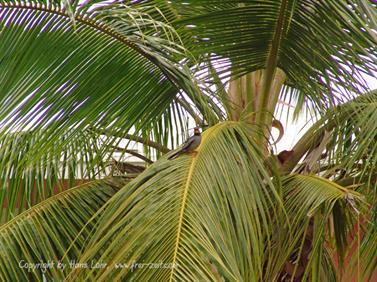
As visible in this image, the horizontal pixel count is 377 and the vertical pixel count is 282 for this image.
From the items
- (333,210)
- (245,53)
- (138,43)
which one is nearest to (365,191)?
(333,210)

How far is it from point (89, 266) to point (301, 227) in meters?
0.80

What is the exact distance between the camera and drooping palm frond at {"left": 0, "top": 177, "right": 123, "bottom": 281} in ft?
8.74

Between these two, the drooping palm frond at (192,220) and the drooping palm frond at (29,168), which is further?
the drooping palm frond at (29,168)

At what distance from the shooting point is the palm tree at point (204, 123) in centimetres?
238

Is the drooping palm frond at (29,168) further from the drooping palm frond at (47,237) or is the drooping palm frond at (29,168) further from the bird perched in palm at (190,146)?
the bird perched in palm at (190,146)

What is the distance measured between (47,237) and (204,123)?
34.4 inches

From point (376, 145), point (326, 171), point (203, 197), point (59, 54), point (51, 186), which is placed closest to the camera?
point (203, 197)

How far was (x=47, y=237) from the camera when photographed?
2740mm

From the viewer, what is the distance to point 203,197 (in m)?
2.28

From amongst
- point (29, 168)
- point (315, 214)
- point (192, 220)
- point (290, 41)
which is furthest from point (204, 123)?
point (192, 220)

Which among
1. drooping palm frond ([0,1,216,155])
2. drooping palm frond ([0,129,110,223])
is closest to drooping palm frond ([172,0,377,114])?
drooping palm frond ([0,1,216,155])

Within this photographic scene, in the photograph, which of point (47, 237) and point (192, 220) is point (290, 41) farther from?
point (47, 237)

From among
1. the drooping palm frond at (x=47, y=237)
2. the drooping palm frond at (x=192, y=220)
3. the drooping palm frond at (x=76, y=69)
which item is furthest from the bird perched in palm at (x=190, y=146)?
the drooping palm frond at (x=47, y=237)

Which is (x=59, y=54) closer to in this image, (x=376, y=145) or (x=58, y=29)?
(x=58, y=29)
